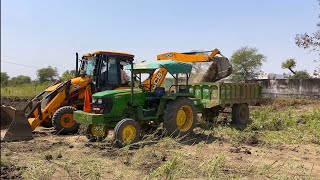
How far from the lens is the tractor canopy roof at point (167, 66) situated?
9.24 meters

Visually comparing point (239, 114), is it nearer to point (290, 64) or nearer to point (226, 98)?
point (226, 98)

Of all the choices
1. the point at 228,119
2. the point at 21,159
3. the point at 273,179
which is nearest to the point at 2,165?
the point at 21,159

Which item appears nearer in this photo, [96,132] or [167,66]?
[96,132]

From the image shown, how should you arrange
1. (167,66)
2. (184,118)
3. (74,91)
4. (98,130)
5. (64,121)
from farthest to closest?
(74,91)
(64,121)
(184,118)
(167,66)
(98,130)

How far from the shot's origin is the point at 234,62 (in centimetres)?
4519

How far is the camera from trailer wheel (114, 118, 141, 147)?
8141 millimetres

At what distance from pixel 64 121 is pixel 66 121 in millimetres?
67

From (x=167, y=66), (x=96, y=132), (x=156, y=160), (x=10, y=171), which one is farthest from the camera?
(x=167, y=66)

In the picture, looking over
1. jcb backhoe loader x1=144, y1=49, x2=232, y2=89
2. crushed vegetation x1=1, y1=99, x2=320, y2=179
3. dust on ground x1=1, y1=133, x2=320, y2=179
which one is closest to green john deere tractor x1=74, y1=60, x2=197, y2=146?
crushed vegetation x1=1, y1=99, x2=320, y2=179

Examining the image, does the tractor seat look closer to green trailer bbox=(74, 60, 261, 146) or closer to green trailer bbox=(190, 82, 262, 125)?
green trailer bbox=(74, 60, 261, 146)

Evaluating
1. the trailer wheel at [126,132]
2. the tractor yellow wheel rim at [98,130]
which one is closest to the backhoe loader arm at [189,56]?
the tractor yellow wheel rim at [98,130]

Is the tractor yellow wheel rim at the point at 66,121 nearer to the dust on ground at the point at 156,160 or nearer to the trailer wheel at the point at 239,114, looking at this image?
the dust on ground at the point at 156,160

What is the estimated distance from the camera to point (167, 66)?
9.25 m

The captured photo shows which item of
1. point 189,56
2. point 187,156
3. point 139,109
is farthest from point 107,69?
point 187,156
